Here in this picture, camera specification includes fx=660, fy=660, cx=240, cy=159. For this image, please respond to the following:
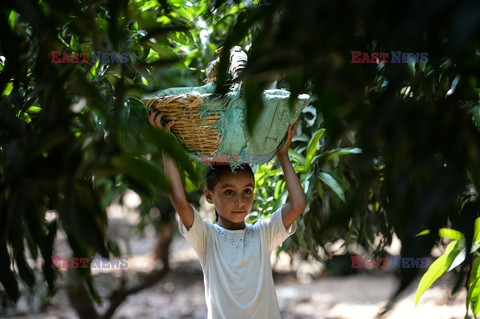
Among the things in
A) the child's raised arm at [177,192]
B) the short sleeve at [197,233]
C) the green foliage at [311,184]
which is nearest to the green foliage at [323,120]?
the child's raised arm at [177,192]

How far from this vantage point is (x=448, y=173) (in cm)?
82

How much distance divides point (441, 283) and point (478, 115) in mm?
3876

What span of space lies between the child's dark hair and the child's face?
0.04 ft

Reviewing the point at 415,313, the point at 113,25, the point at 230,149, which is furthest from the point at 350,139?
the point at 415,313

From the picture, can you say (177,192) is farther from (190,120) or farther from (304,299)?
(304,299)

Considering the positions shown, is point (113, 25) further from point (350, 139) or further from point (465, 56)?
point (350, 139)

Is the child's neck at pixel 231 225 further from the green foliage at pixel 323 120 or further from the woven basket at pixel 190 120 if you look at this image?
the green foliage at pixel 323 120

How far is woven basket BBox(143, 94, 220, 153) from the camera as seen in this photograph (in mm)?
1721

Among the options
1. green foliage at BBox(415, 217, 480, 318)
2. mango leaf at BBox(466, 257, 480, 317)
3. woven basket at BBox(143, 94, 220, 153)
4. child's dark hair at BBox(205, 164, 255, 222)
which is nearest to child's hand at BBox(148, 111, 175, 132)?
woven basket at BBox(143, 94, 220, 153)

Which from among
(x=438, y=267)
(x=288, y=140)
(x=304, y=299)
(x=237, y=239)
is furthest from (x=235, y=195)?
(x=304, y=299)

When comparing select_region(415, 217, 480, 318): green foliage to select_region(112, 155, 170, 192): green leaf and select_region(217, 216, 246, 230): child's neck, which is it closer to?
select_region(217, 216, 246, 230): child's neck

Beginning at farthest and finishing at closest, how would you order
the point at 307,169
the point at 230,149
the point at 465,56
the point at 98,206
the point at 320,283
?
the point at 320,283
the point at 307,169
the point at 230,149
the point at 98,206
the point at 465,56

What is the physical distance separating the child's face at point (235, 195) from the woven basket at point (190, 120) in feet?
0.70

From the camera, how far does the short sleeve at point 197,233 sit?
198 cm
